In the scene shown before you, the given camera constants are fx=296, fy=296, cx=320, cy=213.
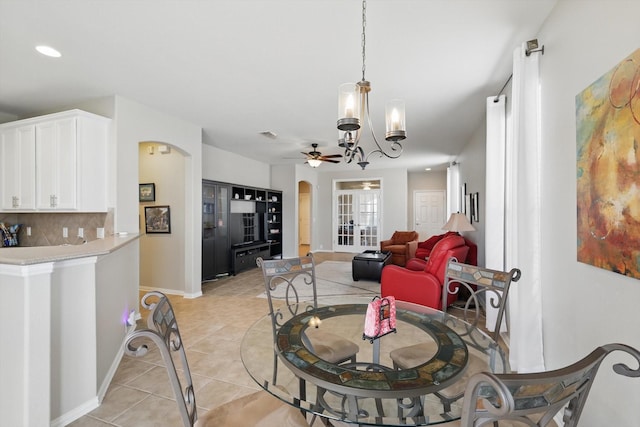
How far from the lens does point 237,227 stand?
6660 mm

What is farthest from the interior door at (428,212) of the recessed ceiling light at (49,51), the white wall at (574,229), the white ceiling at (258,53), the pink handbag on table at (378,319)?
the recessed ceiling light at (49,51)

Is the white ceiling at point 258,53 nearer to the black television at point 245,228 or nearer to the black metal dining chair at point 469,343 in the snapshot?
the black metal dining chair at point 469,343

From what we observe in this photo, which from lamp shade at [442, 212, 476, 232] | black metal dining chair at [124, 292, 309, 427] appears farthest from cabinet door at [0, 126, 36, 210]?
lamp shade at [442, 212, 476, 232]

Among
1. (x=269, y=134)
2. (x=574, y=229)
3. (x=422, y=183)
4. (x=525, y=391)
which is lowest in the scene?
(x=525, y=391)

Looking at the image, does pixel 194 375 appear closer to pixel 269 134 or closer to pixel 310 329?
pixel 310 329

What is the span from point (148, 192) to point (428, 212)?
27.1ft

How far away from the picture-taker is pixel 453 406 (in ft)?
3.57

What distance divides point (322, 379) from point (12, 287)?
185 cm

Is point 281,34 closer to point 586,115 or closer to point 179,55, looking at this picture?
point 179,55

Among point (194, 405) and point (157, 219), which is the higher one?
point (157, 219)

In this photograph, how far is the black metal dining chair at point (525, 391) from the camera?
63 cm

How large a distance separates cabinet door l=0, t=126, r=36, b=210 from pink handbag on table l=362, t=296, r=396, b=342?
439cm

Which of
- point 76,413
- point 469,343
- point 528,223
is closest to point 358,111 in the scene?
point 469,343

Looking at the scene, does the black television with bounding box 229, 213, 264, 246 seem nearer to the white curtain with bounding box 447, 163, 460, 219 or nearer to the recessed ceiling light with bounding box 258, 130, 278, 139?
the recessed ceiling light with bounding box 258, 130, 278, 139
